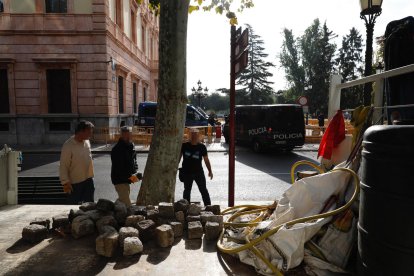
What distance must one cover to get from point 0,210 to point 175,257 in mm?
2941

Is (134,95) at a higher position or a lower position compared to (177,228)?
higher

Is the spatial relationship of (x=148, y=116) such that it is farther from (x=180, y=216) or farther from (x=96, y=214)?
(x=180, y=216)

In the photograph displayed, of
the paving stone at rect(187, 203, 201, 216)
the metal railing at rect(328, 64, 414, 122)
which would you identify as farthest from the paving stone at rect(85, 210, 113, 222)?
the metal railing at rect(328, 64, 414, 122)

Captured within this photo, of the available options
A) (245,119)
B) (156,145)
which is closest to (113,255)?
(156,145)

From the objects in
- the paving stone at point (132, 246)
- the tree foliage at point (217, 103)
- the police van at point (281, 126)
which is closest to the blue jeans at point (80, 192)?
the paving stone at point (132, 246)

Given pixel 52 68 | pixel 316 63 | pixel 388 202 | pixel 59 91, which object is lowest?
pixel 388 202

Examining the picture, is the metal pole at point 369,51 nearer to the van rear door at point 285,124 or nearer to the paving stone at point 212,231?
the paving stone at point 212,231

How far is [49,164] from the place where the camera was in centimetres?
1165

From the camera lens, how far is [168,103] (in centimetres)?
464

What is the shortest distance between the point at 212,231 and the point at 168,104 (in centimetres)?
221

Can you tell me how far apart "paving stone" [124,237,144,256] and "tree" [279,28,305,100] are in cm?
4939

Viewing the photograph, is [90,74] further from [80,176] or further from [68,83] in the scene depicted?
[80,176]

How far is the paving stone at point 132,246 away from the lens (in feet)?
9.00

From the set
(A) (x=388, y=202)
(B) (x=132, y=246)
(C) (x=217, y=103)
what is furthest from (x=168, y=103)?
(C) (x=217, y=103)
